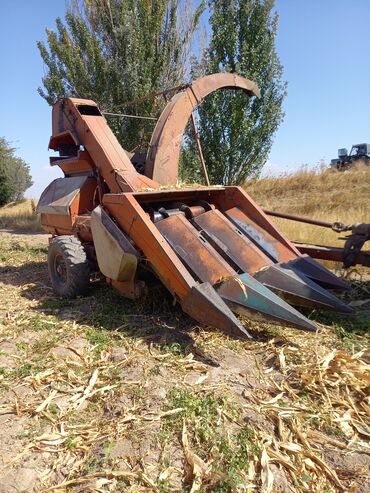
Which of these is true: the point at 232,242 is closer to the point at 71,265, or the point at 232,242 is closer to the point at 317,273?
the point at 317,273

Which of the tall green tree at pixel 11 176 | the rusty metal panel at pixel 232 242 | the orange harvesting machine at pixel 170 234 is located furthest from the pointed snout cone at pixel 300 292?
the tall green tree at pixel 11 176

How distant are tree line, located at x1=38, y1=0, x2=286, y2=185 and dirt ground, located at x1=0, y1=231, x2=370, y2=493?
8.69 meters

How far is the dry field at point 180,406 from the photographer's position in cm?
204

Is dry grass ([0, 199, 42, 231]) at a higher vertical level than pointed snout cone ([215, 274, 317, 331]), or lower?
lower

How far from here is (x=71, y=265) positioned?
458 cm

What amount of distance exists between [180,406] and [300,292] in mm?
1560

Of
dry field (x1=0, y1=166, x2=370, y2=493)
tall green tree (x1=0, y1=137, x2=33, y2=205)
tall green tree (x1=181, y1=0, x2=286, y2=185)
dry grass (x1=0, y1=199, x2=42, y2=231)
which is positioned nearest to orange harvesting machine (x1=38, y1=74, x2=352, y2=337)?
dry field (x1=0, y1=166, x2=370, y2=493)

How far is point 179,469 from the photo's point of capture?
2.09 m

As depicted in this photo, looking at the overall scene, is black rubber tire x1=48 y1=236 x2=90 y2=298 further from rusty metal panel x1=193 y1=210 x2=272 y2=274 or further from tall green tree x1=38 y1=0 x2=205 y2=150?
tall green tree x1=38 y1=0 x2=205 y2=150

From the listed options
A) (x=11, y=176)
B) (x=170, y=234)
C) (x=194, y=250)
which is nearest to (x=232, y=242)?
(x=194, y=250)

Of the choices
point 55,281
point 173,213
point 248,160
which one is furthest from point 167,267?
point 248,160

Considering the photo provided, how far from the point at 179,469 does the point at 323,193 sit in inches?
523

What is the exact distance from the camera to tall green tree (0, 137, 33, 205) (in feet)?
77.7

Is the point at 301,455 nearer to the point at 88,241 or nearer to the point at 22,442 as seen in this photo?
the point at 22,442
